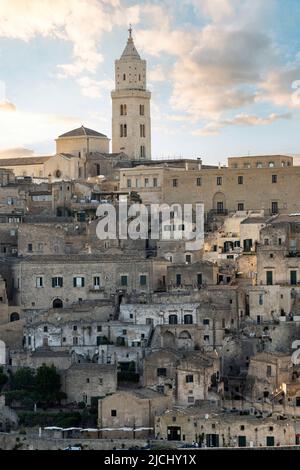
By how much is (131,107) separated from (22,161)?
4895 millimetres

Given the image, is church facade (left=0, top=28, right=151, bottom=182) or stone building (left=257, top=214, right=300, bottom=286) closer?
stone building (left=257, top=214, right=300, bottom=286)

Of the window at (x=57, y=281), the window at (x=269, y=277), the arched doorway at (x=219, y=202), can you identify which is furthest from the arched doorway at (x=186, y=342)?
the arched doorway at (x=219, y=202)

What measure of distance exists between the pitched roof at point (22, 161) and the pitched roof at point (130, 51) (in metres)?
5.02

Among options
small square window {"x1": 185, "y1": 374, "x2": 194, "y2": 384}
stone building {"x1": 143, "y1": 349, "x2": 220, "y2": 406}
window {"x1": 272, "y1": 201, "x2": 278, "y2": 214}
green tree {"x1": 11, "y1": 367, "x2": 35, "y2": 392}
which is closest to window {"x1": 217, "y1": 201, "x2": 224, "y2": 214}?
window {"x1": 272, "y1": 201, "x2": 278, "y2": 214}

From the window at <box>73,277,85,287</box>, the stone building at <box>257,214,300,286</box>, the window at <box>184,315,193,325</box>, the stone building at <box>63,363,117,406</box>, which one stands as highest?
the stone building at <box>257,214,300,286</box>

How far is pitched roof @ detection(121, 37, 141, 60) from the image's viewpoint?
185 ft

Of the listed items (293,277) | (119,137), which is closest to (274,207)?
(293,277)

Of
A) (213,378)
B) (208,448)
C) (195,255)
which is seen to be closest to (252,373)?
(213,378)

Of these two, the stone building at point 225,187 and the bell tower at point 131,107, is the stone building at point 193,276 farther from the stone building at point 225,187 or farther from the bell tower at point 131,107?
the bell tower at point 131,107

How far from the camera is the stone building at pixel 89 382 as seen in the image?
36375mm

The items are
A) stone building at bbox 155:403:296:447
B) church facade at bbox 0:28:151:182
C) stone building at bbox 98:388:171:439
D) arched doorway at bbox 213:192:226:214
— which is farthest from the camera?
church facade at bbox 0:28:151:182

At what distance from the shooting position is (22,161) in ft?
188

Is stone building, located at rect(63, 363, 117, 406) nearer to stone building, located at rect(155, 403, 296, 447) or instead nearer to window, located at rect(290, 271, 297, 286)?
stone building, located at rect(155, 403, 296, 447)

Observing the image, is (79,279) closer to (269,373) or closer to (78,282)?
(78,282)
